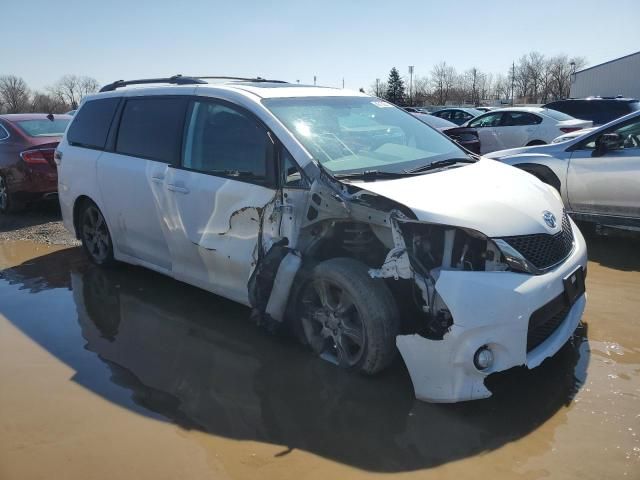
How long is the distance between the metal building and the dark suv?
118ft

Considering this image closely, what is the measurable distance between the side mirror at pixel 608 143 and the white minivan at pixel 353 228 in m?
2.44

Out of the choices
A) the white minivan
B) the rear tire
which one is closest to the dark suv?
the white minivan

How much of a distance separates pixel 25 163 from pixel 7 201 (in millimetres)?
870

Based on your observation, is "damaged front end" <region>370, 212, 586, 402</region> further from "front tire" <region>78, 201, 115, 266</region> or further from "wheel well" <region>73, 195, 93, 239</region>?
"wheel well" <region>73, 195, 93, 239</region>

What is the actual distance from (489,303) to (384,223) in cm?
73

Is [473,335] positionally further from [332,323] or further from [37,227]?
[37,227]

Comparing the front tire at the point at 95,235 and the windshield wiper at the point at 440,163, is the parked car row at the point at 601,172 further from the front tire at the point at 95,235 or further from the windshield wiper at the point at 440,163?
the front tire at the point at 95,235

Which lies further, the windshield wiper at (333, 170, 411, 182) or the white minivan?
the windshield wiper at (333, 170, 411, 182)

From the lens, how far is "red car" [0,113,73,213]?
8367 millimetres

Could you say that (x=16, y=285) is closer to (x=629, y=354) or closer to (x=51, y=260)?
(x=51, y=260)

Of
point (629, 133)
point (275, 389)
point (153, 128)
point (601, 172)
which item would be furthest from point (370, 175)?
point (629, 133)

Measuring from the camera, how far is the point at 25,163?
8336 mm

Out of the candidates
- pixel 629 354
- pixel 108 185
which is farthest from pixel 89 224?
pixel 629 354

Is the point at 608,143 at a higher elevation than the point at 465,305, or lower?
higher
